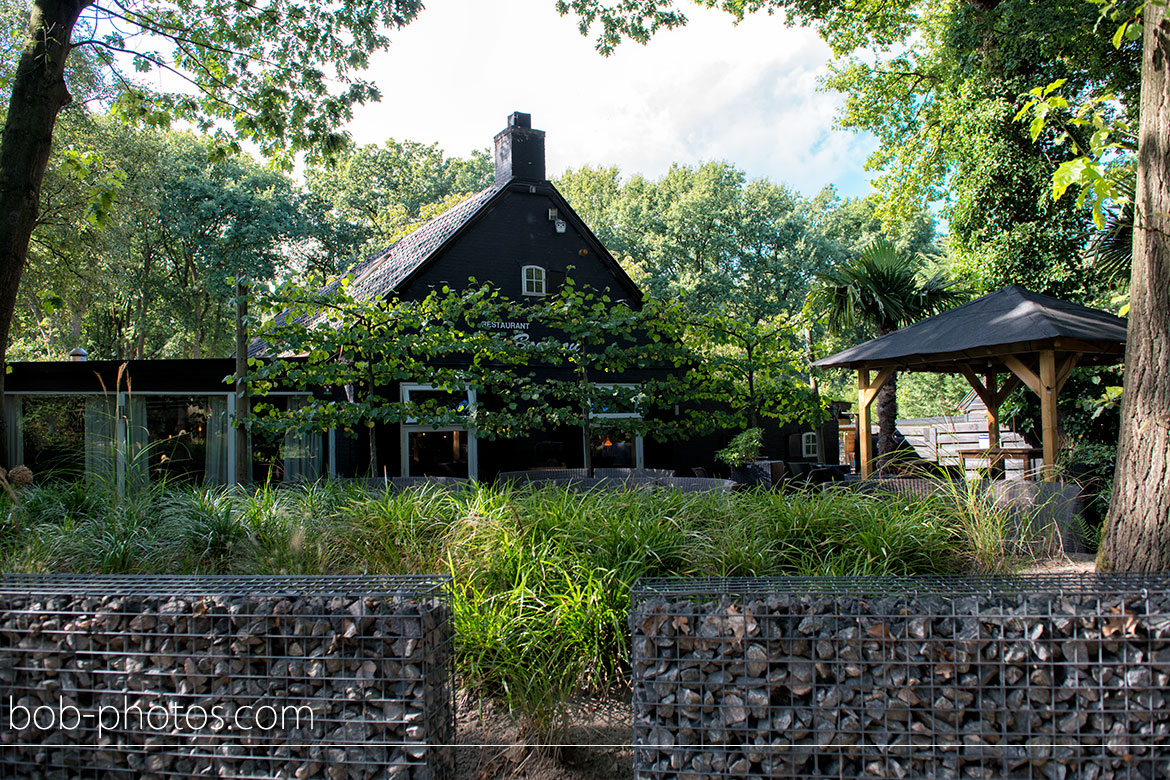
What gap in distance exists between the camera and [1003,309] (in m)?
8.88

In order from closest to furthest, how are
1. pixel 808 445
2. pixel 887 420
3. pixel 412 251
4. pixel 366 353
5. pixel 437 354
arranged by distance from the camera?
pixel 366 353 < pixel 437 354 < pixel 887 420 < pixel 412 251 < pixel 808 445

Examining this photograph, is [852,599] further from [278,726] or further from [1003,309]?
[1003,309]

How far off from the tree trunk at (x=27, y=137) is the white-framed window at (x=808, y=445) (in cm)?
1615

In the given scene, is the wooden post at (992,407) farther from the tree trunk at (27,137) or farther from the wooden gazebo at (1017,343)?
the tree trunk at (27,137)

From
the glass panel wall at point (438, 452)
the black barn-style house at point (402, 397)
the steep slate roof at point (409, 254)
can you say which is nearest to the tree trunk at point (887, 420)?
the black barn-style house at point (402, 397)

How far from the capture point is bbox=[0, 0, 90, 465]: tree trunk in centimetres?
640

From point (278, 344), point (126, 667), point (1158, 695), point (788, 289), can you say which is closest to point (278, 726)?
point (126, 667)

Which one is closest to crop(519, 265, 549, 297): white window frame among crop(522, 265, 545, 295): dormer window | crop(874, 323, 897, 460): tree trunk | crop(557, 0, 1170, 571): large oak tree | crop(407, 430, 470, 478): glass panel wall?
crop(522, 265, 545, 295): dormer window

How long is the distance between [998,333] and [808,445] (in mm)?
11480

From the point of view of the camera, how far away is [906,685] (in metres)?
2.71

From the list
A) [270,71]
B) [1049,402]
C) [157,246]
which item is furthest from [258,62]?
[157,246]

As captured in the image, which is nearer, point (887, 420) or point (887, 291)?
point (887, 420)

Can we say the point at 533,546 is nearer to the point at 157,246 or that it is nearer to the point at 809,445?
the point at 809,445

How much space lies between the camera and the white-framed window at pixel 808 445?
62.4ft
